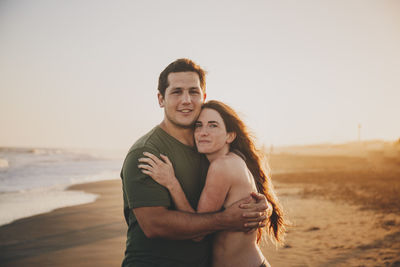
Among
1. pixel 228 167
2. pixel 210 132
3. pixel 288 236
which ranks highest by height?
pixel 210 132

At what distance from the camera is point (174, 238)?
2.42 m

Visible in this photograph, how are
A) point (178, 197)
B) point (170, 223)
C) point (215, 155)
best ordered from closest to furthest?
1. point (170, 223)
2. point (178, 197)
3. point (215, 155)

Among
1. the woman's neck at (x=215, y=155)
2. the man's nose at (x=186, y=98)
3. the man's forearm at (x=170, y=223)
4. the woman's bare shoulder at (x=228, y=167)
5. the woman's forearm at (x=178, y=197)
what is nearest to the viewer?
the man's forearm at (x=170, y=223)

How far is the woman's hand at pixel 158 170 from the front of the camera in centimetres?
237

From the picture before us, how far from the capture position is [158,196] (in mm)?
2375

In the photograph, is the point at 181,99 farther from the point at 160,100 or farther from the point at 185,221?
the point at 185,221

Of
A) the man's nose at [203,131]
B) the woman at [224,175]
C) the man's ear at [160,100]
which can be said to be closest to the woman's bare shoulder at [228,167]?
the woman at [224,175]

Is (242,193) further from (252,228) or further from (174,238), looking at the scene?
(174,238)

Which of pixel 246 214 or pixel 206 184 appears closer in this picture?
pixel 246 214

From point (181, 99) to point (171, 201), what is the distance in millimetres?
1111

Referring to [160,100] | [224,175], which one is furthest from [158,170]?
[160,100]

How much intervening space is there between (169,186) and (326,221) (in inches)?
305

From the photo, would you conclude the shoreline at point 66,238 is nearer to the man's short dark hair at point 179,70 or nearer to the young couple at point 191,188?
the young couple at point 191,188

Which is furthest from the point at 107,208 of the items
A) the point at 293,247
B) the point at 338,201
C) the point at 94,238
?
the point at 338,201
